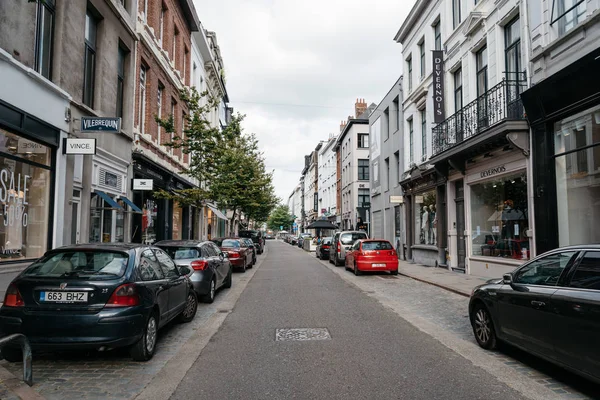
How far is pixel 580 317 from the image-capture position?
13.8 ft

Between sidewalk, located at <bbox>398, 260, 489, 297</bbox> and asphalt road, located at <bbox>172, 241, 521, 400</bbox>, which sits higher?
sidewalk, located at <bbox>398, 260, 489, 297</bbox>

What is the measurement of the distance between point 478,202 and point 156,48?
1491cm

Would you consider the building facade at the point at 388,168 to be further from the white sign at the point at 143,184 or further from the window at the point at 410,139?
the white sign at the point at 143,184

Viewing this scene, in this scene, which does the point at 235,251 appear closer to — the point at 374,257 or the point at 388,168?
the point at 374,257

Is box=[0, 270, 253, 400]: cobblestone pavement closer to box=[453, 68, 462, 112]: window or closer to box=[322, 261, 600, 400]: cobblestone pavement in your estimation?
box=[322, 261, 600, 400]: cobblestone pavement

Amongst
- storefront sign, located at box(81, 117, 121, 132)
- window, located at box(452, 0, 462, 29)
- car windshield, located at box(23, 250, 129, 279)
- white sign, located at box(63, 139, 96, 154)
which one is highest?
window, located at box(452, 0, 462, 29)

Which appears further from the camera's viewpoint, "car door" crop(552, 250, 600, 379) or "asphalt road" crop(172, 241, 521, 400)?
"asphalt road" crop(172, 241, 521, 400)

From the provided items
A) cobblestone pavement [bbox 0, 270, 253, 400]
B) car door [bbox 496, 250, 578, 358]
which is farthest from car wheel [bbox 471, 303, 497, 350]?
cobblestone pavement [bbox 0, 270, 253, 400]

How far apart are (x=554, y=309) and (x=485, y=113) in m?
10.8

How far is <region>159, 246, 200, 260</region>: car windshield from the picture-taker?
9698mm

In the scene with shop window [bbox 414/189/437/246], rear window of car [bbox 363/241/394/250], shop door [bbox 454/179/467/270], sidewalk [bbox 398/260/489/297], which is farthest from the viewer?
shop window [bbox 414/189/437/246]

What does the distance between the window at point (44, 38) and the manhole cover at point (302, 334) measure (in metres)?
8.57

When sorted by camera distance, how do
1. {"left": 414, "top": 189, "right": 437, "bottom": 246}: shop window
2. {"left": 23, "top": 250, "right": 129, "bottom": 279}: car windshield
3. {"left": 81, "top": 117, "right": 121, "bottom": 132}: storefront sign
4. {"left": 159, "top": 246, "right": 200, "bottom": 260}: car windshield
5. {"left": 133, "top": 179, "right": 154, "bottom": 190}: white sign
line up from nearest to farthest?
{"left": 23, "top": 250, "right": 129, "bottom": 279}: car windshield < {"left": 159, "top": 246, "right": 200, "bottom": 260}: car windshield < {"left": 81, "top": 117, "right": 121, "bottom": 132}: storefront sign < {"left": 133, "top": 179, "right": 154, "bottom": 190}: white sign < {"left": 414, "top": 189, "right": 437, "bottom": 246}: shop window

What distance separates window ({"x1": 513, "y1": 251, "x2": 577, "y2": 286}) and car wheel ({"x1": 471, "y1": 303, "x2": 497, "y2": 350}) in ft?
2.71
